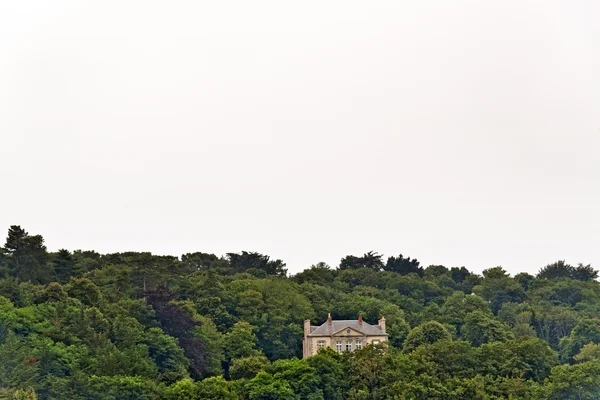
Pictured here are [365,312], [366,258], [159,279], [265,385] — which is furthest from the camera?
[366,258]

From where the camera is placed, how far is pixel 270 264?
118 metres

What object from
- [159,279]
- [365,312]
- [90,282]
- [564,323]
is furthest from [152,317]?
[564,323]

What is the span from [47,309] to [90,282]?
6085mm

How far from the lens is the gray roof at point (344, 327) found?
87438 millimetres

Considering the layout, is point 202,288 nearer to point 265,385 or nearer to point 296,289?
point 296,289

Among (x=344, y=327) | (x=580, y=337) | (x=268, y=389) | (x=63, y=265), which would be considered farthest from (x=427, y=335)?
(x=63, y=265)

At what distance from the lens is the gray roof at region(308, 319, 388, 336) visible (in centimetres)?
8744

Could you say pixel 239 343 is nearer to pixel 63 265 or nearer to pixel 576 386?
pixel 63 265

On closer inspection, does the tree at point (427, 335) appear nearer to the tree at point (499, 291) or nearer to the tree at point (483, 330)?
the tree at point (483, 330)

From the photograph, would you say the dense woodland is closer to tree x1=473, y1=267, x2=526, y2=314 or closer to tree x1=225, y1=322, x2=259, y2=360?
tree x1=225, y1=322, x2=259, y2=360

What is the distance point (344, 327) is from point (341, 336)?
30.8 inches

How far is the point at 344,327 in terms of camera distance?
3452 inches

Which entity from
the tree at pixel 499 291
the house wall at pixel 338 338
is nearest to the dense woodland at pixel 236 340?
the house wall at pixel 338 338

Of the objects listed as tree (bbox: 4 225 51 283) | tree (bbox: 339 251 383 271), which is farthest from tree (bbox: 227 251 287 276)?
tree (bbox: 4 225 51 283)
